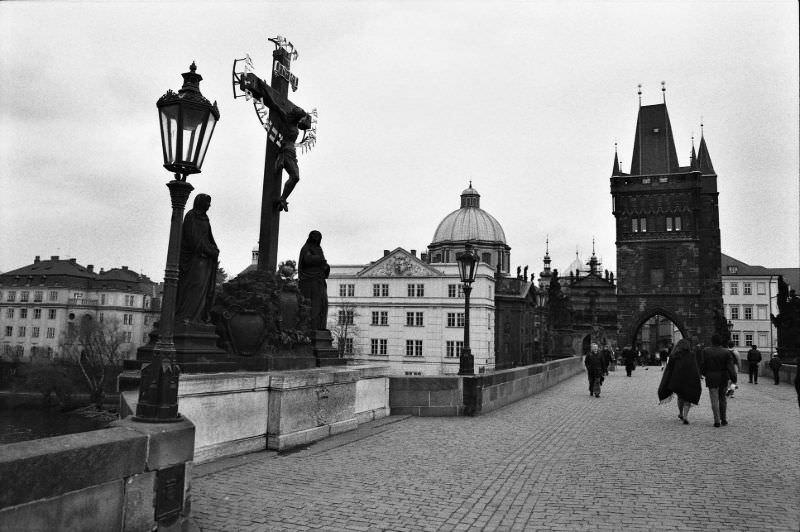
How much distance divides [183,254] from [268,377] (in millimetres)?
1958

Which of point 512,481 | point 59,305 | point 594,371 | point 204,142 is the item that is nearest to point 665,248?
point 594,371

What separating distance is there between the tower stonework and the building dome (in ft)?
51.3

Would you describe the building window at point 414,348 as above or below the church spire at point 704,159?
below

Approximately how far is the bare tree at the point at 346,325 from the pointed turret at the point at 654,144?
4049 centimetres

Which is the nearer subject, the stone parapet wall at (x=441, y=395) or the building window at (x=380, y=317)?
the stone parapet wall at (x=441, y=395)

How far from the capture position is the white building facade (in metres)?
59.9

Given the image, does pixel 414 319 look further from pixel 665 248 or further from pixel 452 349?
pixel 665 248

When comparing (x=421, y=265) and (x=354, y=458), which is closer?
(x=354, y=458)

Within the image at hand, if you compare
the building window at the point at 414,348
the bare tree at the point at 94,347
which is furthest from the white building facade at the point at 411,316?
the bare tree at the point at 94,347

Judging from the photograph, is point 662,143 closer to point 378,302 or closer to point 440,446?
point 378,302

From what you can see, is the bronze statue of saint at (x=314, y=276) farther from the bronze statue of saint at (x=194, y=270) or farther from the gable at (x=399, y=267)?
the gable at (x=399, y=267)

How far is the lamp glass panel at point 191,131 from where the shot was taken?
5145 mm

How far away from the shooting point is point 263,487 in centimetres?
631

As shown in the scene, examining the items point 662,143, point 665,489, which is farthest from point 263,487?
point 662,143
